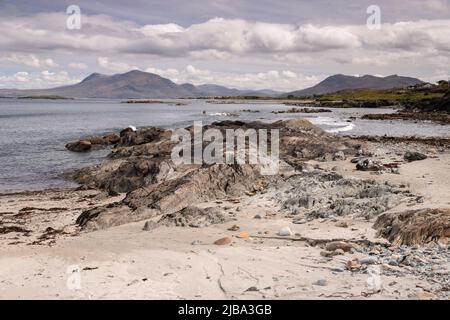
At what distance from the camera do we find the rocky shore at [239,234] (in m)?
10.8

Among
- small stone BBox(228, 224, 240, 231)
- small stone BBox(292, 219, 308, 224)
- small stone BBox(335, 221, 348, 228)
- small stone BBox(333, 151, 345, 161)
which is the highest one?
small stone BBox(333, 151, 345, 161)

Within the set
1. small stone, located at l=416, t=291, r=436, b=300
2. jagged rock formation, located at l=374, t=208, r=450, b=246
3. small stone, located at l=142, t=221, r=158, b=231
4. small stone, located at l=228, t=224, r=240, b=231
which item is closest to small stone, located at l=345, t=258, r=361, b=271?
small stone, located at l=416, t=291, r=436, b=300

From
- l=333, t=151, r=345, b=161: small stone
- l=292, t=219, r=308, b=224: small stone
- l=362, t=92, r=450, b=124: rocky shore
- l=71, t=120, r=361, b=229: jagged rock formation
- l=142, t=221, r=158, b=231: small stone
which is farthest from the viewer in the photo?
l=362, t=92, r=450, b=124: rocky shore

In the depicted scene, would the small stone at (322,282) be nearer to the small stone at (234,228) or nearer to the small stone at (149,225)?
the small stone at (234,228)

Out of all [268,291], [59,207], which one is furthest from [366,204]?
[59,207]

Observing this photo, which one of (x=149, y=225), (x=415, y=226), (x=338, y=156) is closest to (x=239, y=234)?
(x=149, y=225)

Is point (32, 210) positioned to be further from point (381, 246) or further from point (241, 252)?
point (381, 246)

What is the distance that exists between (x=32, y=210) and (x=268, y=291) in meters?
15.5

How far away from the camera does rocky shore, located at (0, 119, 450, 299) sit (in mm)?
10750

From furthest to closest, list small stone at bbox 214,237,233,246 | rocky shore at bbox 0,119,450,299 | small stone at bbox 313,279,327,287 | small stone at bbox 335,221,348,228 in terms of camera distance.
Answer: small stone at bbox 335,221,348,228
small stone at bbox 214,237,233,246
rocky shore at bbox 0,119,450,299
small stone at bbox 313,279,327,287

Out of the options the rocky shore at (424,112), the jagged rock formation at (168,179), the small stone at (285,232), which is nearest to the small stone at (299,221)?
the small stone at (285,232)

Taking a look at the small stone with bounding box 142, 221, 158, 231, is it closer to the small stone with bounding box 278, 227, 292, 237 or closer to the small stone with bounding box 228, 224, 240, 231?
the small stone with bounding box 228, 224, 240, 231

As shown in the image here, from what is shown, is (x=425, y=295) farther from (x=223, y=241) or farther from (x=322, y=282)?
(x=223, y=241)

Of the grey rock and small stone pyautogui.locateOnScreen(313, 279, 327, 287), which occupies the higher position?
the grey rock
